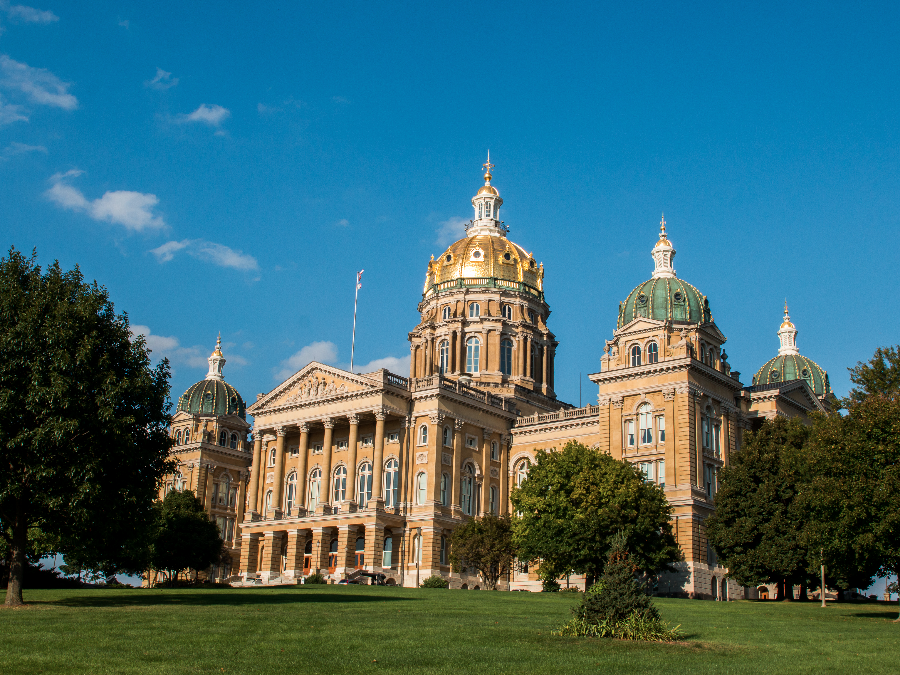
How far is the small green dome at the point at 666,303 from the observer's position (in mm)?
69812

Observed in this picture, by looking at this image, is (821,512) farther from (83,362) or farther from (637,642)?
(83,362)

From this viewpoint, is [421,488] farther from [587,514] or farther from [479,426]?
[587,514]

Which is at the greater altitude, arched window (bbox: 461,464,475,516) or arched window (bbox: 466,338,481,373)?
arched window (bbox: 466,338,481,373)

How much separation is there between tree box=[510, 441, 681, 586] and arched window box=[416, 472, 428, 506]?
1582 cm

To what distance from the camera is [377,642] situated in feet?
75.7

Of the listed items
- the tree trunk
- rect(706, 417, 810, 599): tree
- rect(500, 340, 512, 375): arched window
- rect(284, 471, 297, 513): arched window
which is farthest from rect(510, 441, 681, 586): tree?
rect(500, 340, 512, 375): arched window

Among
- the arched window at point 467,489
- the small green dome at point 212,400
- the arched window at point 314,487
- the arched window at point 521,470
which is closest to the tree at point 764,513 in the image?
the arched window at point 467,489

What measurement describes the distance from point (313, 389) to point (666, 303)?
1116 inches

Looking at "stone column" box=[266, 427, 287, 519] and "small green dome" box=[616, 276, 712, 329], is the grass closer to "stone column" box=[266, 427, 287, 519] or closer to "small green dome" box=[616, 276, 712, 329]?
"small green dome" box=[616, 276, 712, 329]

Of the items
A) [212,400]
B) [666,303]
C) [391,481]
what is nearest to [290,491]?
[391,481]

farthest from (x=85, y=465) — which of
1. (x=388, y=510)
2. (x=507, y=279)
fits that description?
(x=507, y=279)

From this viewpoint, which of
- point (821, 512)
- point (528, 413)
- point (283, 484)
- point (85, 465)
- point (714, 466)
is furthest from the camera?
point (528, 413)

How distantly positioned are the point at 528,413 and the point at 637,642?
60673 millimetres

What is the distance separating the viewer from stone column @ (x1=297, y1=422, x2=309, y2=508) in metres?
76.4
